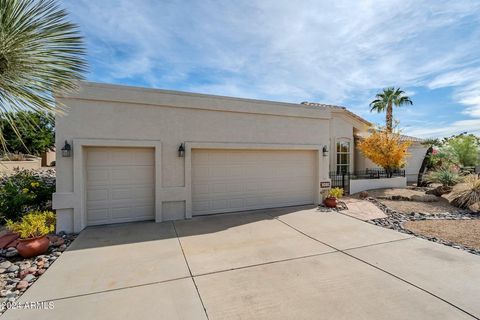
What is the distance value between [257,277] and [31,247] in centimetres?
436

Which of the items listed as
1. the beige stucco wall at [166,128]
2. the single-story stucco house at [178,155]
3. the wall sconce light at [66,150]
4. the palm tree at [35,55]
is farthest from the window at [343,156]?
the palm tree at [35,55]

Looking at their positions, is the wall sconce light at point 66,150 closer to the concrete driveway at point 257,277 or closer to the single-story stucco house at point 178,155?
the single-story stucco house at point 178,155

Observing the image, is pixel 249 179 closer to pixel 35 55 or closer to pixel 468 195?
pixel 35 55

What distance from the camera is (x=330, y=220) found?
23.1 ft

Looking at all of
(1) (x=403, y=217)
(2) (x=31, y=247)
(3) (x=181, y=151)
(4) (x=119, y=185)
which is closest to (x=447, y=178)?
(1) (x=403, y=217)

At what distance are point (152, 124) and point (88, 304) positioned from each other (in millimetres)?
4799

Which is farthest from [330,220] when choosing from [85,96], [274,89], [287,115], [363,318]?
[85,96]

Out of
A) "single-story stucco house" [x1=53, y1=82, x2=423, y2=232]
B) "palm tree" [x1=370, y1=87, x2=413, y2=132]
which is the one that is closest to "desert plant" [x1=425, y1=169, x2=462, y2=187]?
"single-story stucco house" [x1=53, y1=82, x2=423, y2=232]

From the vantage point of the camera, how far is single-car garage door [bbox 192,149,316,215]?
764cm

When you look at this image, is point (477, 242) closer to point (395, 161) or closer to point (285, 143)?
point (285, 143)

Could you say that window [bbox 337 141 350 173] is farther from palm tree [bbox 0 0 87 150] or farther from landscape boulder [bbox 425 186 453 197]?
palm tree [bbox 0 0 87 150]

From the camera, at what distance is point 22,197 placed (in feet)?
20.8

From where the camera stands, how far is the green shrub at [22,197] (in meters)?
6.24

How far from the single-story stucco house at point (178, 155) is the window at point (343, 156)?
6.34 metres
